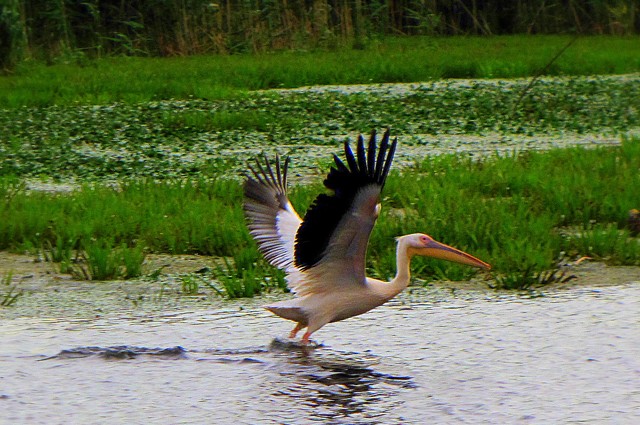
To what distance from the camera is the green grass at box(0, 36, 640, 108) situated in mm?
14172

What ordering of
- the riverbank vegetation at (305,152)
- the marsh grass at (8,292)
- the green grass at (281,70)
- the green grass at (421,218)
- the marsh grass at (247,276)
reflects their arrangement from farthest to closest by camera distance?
the green grass at (281,70) < the riverbank vegetation at (305,152) < the green grass at (421,218) < the marsh grass at (247,276) < the marsh grass at (8,292)

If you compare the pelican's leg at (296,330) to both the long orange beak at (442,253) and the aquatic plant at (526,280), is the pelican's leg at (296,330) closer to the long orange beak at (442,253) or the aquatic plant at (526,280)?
the long orange beak at (442,253)

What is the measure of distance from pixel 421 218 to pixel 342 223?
260 centimetres

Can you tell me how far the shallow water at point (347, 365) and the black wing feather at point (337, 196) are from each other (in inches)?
18.0

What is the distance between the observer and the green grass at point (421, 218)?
600cm

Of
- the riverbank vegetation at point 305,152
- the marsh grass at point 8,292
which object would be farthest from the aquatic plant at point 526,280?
the marsh grass at point 8,292

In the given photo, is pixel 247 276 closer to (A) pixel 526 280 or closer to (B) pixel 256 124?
(A) pixel 526 280

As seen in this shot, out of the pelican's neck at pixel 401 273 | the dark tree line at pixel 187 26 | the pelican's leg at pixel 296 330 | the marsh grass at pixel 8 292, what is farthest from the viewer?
the dark tree line at pixel 187 26

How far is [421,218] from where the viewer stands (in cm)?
682

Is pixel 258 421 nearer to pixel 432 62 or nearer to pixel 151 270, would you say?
pixel 151 270

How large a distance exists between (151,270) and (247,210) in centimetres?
114

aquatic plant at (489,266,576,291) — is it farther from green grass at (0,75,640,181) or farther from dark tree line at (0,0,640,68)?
dark tree line at (0,0,640,68)

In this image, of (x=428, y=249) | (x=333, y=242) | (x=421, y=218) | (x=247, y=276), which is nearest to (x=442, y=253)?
(x=428, y=249)

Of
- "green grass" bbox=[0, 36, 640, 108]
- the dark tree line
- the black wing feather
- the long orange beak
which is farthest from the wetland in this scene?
the dark tree line
